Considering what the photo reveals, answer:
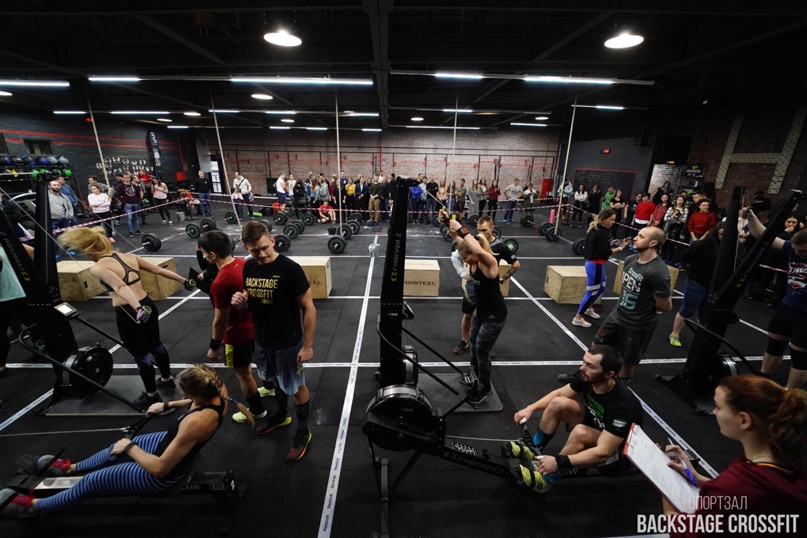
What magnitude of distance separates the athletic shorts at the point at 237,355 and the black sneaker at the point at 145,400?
1.30 m

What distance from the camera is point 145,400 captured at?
3656mm

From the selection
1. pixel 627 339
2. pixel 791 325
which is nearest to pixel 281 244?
pixel 627 339

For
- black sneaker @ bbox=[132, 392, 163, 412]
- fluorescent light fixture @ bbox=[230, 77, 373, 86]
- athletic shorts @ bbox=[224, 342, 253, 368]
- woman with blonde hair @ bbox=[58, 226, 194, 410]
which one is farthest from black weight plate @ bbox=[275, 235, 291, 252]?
athletic shorts @ bbox=[224, 342, 253, 368]

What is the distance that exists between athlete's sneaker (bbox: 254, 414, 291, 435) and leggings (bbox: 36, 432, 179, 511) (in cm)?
102

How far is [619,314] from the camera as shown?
3742mm

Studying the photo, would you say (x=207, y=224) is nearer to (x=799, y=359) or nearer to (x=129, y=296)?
(x=129, y=296)

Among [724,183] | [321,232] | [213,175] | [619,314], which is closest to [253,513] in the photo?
[619,314]

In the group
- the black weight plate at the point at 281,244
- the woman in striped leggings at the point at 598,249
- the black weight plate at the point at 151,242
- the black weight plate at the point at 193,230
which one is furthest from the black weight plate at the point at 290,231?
the woman in striped leggings at the point at 598,249

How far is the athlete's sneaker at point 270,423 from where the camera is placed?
3.31 m

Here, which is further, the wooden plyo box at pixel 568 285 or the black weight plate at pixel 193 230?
the black weight plate at pixel 193 230

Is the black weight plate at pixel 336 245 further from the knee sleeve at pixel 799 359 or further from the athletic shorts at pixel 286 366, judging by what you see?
the knee sleeve at pixel 799 359

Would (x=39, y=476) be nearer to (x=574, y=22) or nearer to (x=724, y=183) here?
(x=574, y=22)

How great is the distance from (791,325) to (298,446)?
5.39m

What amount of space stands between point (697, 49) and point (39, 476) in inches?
413
